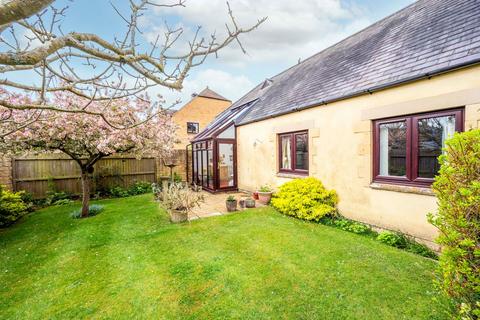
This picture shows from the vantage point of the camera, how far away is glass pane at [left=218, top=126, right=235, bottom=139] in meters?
10.6

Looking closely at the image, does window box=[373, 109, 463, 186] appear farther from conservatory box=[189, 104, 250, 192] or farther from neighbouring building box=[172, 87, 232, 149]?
neighbouring building box=[172, 87, 232, 149]

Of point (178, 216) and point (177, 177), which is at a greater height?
point (177, 177)

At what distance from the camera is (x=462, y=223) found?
2117 mm

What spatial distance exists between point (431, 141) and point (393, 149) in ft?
2.29

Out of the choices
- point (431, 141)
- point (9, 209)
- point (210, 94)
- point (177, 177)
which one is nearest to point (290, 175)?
point (431, 141)

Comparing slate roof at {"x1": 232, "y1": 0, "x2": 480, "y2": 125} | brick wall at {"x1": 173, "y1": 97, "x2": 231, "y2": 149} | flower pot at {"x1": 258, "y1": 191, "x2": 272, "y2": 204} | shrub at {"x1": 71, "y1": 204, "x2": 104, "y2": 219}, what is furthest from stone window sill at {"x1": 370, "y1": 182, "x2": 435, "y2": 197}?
brick wall at {"x1": 173, "y1": 97, "x2": 231, "y2": 149}

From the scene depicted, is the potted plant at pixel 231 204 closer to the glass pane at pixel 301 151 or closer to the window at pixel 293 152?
the window at pixel 293 152

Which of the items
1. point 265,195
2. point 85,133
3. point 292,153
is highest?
point 85,133

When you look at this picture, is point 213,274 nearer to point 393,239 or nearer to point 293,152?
point 393,239

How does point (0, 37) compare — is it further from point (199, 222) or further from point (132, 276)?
point (199, 222)

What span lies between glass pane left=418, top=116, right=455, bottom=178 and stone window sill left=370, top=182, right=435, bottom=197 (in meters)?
0.31

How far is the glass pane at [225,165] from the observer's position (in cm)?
1056

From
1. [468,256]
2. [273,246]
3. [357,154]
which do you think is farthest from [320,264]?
[357,154]

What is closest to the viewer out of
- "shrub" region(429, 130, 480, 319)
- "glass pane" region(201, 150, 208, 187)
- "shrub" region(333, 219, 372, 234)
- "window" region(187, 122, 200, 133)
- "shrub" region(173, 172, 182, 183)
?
"shrub" region(429, 130, 480, 319)
